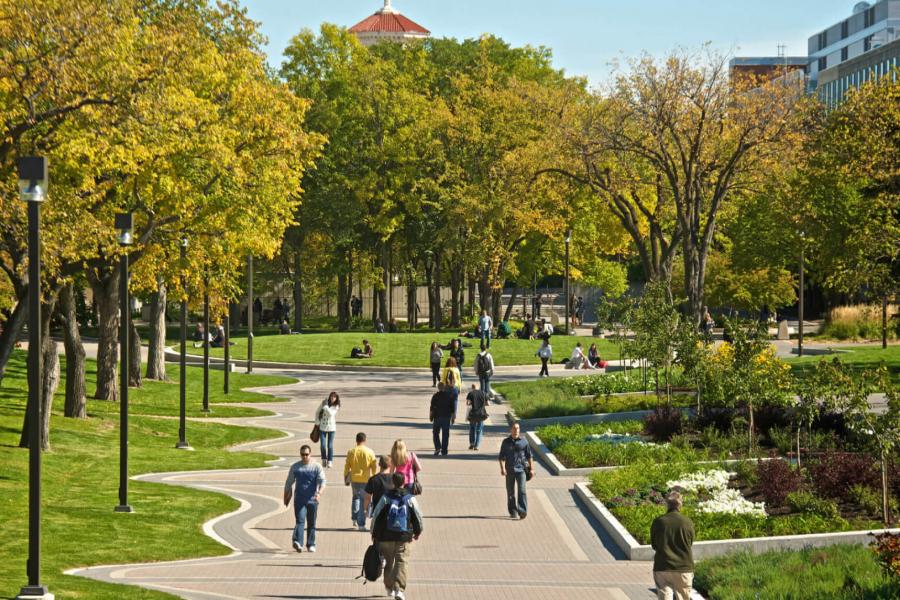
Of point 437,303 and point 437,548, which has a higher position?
point 437,303

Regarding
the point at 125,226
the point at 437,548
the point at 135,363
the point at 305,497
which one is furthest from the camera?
the point at 135,363

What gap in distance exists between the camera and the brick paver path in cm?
1598

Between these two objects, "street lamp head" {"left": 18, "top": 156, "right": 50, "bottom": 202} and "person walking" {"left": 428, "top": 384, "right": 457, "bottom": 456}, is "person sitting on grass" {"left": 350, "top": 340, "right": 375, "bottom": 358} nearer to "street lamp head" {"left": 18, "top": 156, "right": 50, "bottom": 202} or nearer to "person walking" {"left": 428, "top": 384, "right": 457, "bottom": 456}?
"person walking" {"left": 428, "top": 384, "right": 457, "bottom": 456}

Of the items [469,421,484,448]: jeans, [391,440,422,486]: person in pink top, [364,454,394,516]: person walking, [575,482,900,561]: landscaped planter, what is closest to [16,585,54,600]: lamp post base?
[364,454,394,516]: person walking

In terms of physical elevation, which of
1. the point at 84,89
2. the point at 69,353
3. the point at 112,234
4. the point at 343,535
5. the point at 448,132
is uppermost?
the point at 448,132

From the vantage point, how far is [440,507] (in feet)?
75.0

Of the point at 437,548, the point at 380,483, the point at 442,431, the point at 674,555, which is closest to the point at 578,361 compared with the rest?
the point at 442,431

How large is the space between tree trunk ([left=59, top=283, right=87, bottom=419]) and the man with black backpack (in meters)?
18.2

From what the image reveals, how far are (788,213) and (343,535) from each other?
29.8 m

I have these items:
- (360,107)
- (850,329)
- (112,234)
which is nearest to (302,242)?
(360,107)

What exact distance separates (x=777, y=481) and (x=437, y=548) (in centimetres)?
566

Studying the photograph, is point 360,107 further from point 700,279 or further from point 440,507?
point 440,507

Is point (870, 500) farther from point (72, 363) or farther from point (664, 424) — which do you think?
point (72, 363)

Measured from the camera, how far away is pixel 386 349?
188ft
